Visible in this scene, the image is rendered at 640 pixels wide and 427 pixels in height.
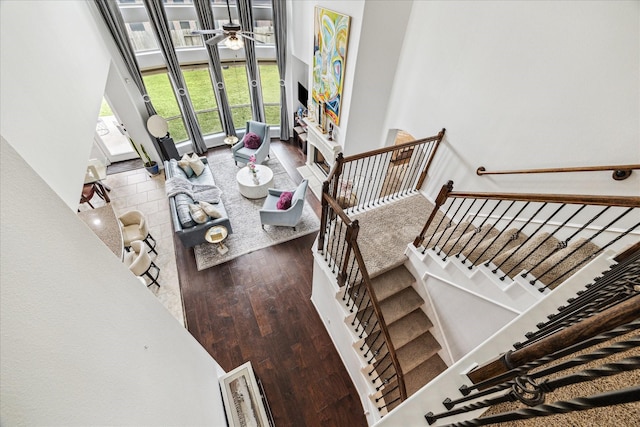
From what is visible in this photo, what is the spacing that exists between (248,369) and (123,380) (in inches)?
79.9

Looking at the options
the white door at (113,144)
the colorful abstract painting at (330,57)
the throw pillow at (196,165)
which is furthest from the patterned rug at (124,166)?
the colorful abstract painting at (330,57)

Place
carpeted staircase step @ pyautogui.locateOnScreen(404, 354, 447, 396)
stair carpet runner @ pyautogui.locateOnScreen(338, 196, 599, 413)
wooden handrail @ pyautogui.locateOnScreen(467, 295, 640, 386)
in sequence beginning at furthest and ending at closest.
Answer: carpeted staircase step @ pyautogui.locateOnScreen(404, 354, 447, 396) < stair carpet runner @ pyautogui.locateOnScreen(338, 196, 599, 413) < wooden handrail @ pyautogui.locateOnScreen(467, 295, 640, 386)

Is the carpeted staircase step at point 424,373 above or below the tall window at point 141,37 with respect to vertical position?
below

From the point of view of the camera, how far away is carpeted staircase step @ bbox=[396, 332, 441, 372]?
296 centimetres

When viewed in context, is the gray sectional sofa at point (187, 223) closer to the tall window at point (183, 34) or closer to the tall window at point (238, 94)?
the tall window at point (183, 34)

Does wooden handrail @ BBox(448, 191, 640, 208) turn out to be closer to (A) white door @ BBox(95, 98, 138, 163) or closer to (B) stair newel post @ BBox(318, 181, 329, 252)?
(B) stair newel post @ BBox(318, 181, 329, 252)

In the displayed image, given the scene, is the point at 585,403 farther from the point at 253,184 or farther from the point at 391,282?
the point at 253,184

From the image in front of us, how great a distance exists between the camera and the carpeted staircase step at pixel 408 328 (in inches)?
117

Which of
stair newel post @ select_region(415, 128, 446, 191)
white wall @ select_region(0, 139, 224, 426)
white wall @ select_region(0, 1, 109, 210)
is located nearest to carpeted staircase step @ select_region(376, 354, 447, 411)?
white wall @ select_region(0, 139, 224, 426)

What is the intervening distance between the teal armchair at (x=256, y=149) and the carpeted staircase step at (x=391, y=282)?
4878 mm

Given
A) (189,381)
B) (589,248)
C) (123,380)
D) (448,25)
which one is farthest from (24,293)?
(448,25)

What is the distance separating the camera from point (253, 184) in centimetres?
596

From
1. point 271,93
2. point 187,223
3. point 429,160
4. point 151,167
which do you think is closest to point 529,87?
point 429,160

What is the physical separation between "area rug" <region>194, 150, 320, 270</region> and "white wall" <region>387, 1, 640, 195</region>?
2.89 m
